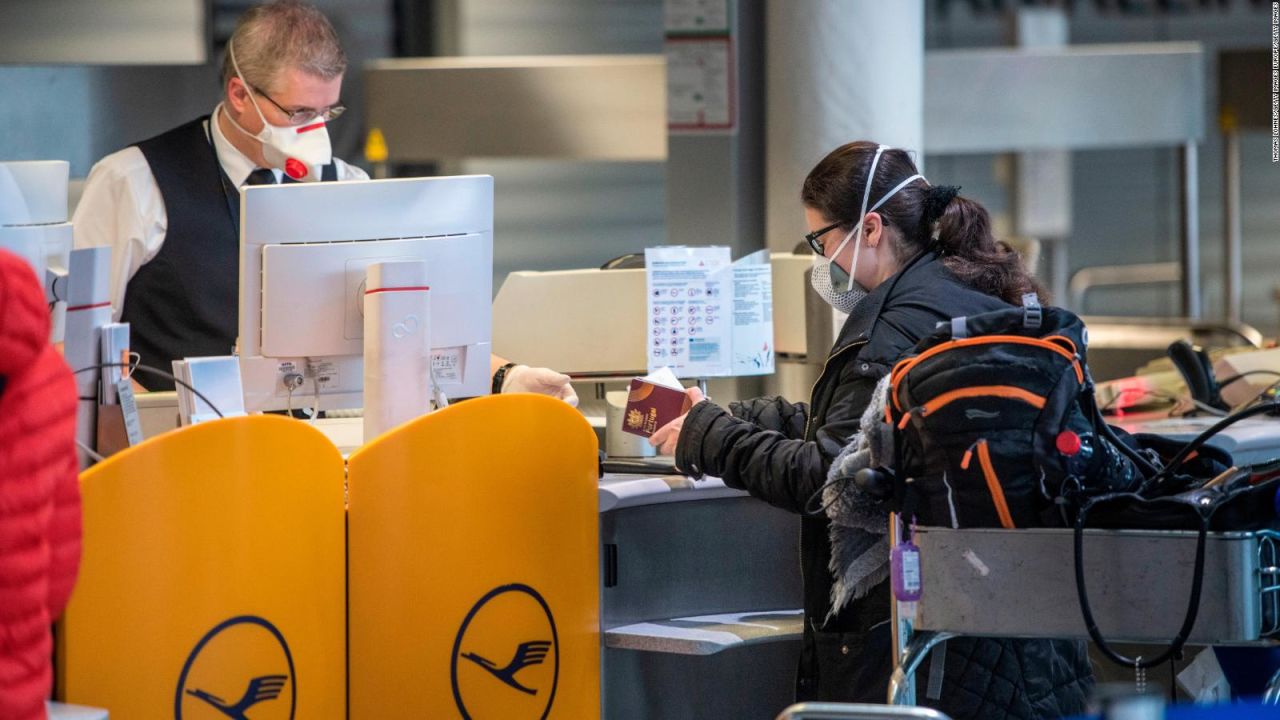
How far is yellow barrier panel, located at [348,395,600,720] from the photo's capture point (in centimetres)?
270

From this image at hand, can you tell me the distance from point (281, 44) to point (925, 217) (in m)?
1.52

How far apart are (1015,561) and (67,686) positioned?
1409 mm

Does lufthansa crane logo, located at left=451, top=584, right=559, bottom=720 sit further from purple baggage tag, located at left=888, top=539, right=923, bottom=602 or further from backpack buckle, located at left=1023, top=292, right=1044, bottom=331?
backpack buckle, located at left=1023, top=292, right=1044, bottom=331

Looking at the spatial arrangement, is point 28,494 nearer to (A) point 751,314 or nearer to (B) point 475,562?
(B) point 475,562

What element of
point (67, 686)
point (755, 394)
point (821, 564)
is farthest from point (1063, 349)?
point (755, 394)

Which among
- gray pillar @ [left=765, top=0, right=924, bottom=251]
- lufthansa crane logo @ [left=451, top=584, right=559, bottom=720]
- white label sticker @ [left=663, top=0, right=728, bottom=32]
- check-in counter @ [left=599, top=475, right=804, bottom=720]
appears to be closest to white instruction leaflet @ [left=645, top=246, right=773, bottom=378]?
check-in counter @ [left=599, top=475, right=804, bottom=720]

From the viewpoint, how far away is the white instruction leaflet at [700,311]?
343 centimetres

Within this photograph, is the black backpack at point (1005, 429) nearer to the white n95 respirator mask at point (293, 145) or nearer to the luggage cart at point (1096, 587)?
the luggage cart at point (1096, 587)

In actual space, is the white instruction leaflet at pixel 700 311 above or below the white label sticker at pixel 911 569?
above

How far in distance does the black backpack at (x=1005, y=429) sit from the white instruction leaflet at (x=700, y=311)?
974 millimetres

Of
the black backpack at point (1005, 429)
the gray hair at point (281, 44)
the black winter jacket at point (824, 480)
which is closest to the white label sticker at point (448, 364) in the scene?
the black winter jacket at point (824, 480)

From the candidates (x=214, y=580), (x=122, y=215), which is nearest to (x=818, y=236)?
(x=214, y=580)

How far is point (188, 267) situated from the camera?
3.75 m

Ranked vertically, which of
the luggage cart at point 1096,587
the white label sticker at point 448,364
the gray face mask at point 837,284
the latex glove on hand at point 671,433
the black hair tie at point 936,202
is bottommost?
the luggage cart at point 1096,587
